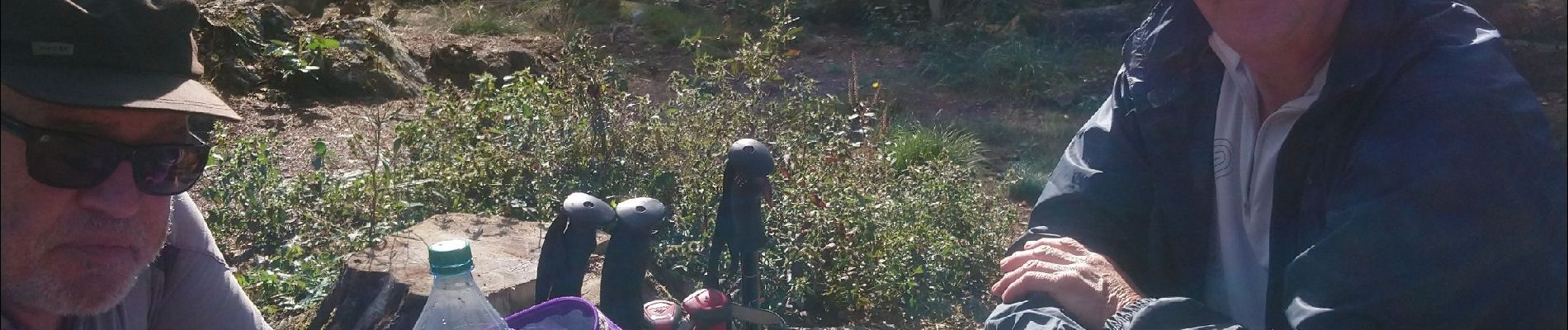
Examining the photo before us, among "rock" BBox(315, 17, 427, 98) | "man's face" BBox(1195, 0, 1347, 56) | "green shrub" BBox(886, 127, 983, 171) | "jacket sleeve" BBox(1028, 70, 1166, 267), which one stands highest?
"man's face" BBox(1195, 0, 1347, 56)

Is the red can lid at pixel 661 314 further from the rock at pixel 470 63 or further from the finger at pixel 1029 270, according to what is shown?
the rock at pixel 470 63

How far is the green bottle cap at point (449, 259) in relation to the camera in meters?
1.63

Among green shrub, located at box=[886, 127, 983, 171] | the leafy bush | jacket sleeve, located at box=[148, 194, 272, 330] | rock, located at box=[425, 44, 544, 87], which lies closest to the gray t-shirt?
jacket sleeve, located at box=[148, 194, 272, 330]

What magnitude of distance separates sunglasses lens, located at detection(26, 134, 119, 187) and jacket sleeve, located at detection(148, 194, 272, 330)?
17.8 inches

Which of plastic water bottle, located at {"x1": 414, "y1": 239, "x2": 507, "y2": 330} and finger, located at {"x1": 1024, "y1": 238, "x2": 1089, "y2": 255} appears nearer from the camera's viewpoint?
plastic water bottle, located at {"x1": 414, "y1": 239, "x2": 507, "y2": 330}

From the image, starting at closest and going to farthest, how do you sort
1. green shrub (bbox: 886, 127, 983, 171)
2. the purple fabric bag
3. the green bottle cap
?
1. the green bottle cap
2. the purple fabric bag
3. green shrub (bbox: 886, 127, 983, 171)

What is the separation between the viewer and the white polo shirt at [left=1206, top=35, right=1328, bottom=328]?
6.87 ft

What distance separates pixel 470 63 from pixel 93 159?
626 cm

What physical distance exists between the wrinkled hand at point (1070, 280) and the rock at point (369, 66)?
5.21 meters

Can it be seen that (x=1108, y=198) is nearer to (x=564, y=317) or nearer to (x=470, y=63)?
(x=564, y=317)

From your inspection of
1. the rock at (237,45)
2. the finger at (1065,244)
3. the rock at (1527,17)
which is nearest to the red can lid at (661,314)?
the finger at (1065,244)

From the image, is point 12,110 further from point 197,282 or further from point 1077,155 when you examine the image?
point 1077,155

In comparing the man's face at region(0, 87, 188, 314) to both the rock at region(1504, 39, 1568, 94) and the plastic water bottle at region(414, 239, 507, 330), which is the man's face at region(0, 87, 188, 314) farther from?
the rock at region(1504, 39, 1568, 94)

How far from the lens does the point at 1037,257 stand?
7.35 ft
